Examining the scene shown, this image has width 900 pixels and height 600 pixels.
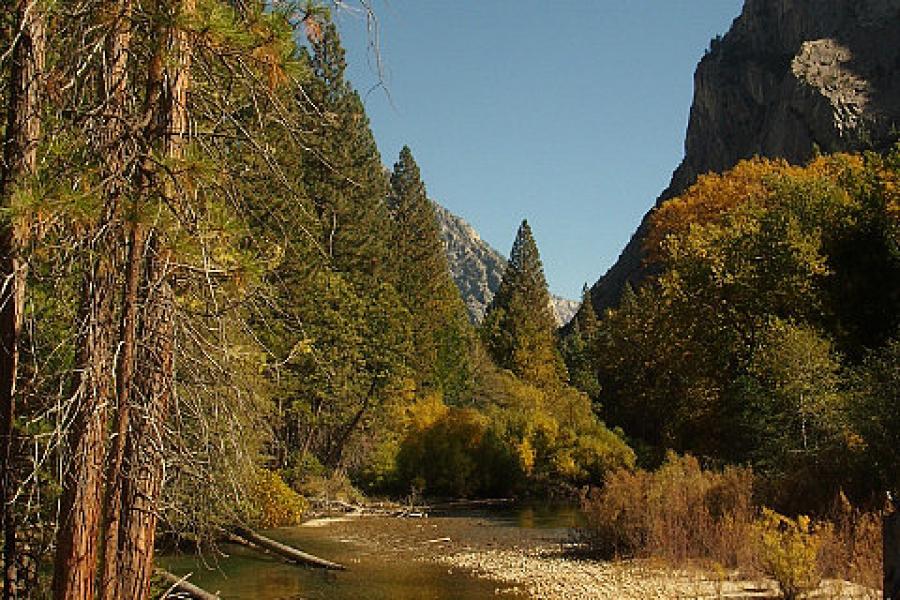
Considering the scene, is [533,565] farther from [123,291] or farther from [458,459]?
[458,459]

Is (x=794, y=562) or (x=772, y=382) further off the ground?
(x=772, y=382)

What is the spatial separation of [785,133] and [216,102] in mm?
78279

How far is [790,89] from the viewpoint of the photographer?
76375 millimetres

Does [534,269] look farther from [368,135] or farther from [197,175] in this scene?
[197,175]

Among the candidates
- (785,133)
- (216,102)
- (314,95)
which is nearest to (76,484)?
(216,102)

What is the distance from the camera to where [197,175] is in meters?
3.97

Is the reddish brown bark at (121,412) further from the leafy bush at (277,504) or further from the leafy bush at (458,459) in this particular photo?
the leafy bush at (458,459)

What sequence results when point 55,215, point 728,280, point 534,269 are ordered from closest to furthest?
point 55,215, point 728,280, point 534,269

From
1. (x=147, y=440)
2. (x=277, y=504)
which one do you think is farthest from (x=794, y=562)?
(x=277, y=504)

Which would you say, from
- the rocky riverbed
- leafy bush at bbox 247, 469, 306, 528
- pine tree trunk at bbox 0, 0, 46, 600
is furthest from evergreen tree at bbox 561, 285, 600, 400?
pine tree trunk at bbox 0, 0, 46, 600

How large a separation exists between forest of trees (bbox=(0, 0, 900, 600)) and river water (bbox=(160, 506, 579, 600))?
1213mm

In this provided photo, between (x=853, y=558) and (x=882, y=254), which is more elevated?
(x=882, y=254)

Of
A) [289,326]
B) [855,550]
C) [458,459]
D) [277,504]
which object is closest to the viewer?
[289,326]

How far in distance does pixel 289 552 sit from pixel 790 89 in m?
71.1
